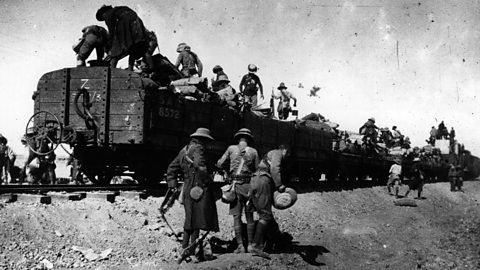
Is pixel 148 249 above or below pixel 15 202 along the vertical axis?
below

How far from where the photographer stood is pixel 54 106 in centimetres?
1048

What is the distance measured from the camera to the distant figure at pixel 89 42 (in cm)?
1098

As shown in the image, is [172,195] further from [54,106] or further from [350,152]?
[350,152]

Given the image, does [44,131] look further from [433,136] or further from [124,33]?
[433,136]

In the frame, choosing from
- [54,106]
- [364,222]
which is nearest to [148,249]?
[54,106]

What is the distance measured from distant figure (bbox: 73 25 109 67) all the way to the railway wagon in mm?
614

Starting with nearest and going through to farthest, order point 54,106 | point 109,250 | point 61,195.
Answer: point 109,250
point 61,195
point 54,106

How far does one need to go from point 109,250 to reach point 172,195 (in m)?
1.16

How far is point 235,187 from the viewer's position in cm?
771

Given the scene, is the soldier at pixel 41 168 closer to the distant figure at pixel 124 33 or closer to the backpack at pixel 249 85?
the distant figure at pixel 124 33

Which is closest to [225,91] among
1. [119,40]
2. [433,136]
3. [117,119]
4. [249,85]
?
[249,85]

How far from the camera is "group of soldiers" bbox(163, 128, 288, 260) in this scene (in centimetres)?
690

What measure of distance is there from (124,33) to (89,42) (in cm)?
74

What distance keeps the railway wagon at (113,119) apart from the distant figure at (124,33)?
0.90 metres
